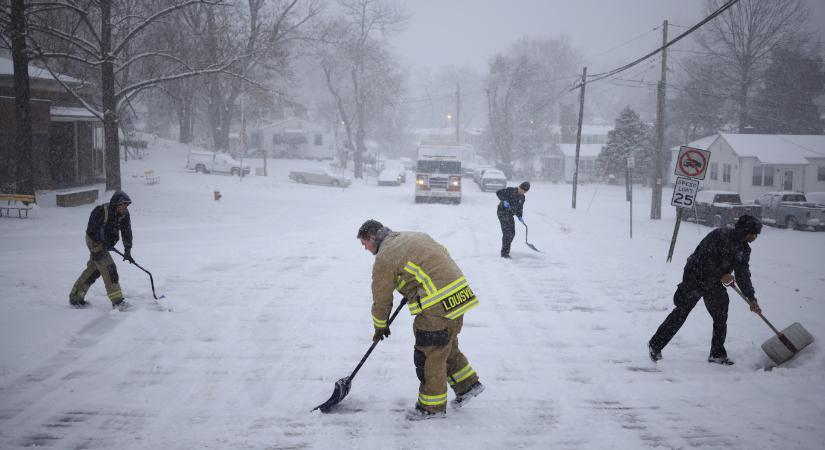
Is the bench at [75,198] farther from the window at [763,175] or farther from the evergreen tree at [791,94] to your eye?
the evergreen tree at [791,94]

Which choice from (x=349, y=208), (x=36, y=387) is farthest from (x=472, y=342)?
(x=349, y=208)

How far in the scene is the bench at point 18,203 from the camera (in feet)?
50.0

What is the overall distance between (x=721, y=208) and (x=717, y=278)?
18.9 m

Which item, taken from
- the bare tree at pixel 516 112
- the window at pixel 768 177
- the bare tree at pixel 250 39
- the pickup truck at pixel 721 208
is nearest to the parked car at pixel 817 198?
the pickup truck at pixel 721 208

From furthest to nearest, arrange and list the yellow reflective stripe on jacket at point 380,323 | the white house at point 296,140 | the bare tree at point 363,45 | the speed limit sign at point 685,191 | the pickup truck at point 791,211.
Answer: the white house at point 296,140 < the bare tree at point 363,45 < the pickup truck at point 791,211 < the speed limit sign at point 685,191 < the yellow reflective stripe on jacket at point 380,323

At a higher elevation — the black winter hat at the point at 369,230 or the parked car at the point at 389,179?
the parked car at the point at 389,179

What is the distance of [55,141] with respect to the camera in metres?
23.6

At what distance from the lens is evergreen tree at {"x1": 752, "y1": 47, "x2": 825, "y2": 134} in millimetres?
43406

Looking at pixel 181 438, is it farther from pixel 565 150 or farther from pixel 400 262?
pixel 565 150

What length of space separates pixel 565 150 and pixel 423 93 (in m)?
90.9

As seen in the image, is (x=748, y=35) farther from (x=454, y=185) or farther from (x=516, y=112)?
(x=454, y=185)

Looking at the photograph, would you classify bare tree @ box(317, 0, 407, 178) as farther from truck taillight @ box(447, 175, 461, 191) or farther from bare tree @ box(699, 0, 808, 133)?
bare tree @ box(699, 0, 808, 133)

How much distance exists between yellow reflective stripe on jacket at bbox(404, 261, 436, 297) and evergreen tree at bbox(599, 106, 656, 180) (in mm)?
43596

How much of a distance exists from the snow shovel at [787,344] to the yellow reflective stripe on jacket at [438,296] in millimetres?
3162
